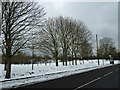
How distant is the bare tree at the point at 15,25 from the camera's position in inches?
826

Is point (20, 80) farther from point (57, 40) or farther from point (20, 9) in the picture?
point (57, 40)

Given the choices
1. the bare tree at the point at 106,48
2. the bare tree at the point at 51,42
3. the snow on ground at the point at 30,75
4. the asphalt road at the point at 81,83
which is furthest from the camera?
the bare tree at the point at 106,48

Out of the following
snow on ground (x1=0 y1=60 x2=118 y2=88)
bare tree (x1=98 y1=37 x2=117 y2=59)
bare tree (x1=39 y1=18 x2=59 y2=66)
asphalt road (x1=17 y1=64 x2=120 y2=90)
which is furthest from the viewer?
bare tree (x1=98 y1=37 x2=117 y2=59)

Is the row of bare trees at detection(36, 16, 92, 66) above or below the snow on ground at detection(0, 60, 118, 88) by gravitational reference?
above

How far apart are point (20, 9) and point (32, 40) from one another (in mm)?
3665

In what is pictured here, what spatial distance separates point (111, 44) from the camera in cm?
10956

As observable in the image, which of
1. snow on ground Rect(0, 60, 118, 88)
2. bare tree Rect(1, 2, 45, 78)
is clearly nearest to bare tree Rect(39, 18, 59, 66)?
snow on ground Rect(0, 60, 118, 88)

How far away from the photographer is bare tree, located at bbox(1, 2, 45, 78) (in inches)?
826

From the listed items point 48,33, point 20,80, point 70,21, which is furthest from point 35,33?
point 70,21

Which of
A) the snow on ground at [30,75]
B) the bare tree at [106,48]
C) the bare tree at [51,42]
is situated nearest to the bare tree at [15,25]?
the snow on ground at [30,75]

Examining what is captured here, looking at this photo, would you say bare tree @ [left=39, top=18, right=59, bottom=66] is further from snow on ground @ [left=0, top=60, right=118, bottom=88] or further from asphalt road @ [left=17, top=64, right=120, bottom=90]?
asphalt road @ [left=17, top=64, right=120, bottom=90]

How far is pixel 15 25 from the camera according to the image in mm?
21656

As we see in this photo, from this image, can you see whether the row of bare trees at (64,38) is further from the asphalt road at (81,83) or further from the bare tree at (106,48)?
the bare tree at (106,48)

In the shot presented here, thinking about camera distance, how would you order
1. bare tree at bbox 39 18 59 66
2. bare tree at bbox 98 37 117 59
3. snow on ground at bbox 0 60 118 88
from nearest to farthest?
snow on ground at bbox 0 60 118 88 → bare tree at bbox 39 18 59 66 → bare tree at bbox 98 37 117 59
